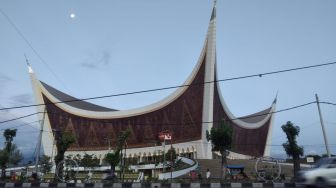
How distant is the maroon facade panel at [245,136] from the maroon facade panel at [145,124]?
4032 mm

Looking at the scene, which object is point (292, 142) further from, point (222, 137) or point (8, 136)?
point (8, 136)

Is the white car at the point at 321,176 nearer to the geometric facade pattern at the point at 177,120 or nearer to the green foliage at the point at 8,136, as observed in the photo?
the geometric facade pattern at the point at 177,120

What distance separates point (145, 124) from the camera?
6619 cm

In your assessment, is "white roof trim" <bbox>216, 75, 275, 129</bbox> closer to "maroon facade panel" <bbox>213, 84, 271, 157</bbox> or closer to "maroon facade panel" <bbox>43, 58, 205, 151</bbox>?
"maroon facade panel" <bbox>213, 84, 271, 157</bbox>

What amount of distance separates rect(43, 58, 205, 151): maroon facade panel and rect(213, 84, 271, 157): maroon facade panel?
4.03 meters

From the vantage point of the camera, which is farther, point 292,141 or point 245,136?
point 245,136

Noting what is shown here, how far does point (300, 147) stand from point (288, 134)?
5.59ft

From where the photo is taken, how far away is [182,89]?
59.5 meters

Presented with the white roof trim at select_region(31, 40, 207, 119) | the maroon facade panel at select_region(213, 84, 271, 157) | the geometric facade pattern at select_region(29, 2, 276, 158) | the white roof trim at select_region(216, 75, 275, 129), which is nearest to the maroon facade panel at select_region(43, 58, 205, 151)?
the geometric facade pattern at select_region(29, 2, 276, 158)

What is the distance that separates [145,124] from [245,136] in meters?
25.2

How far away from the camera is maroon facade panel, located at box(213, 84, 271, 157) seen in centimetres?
5994

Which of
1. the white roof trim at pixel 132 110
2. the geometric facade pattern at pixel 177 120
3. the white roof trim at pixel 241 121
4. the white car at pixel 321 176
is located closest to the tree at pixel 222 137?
the geometric facade pattern at pixel 177 120

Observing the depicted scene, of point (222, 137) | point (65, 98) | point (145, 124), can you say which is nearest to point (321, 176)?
point (222, 137)

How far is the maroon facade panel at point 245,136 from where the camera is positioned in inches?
2360
